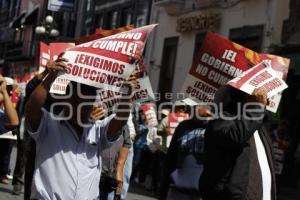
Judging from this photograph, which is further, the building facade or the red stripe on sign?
the building facade

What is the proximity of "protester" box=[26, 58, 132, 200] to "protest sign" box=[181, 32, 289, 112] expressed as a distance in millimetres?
1349

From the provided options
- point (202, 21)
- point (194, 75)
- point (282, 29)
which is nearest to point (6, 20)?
point (202, 21)

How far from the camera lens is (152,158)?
51.2 feet

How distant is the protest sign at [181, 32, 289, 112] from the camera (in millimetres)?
5371

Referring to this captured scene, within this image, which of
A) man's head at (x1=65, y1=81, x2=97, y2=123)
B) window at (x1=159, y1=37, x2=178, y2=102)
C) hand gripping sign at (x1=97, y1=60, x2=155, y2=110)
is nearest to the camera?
man's head at (x1=65, y1=81, x2=97, y2=123)

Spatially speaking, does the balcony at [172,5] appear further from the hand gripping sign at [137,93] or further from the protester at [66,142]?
the protester at [66,142]

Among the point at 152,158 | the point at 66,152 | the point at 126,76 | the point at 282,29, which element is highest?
the point at 282,29

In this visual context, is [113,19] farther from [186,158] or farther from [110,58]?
[110,58]

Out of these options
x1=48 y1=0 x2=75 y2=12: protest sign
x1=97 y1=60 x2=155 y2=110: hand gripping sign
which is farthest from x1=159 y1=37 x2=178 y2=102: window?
x1=97 y1=60 x2=155 y2=110: hand gripping sign

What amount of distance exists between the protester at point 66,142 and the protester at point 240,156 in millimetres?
666

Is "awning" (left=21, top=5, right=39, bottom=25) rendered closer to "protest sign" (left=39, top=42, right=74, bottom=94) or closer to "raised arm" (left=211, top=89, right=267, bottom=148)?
"protest sign" (left=39, top=42, right=74, bottom=94)

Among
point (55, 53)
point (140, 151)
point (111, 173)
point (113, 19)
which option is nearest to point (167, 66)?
point (113, 19)

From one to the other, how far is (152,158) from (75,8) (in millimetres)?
21226

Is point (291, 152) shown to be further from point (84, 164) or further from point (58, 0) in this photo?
point (58, 0)
